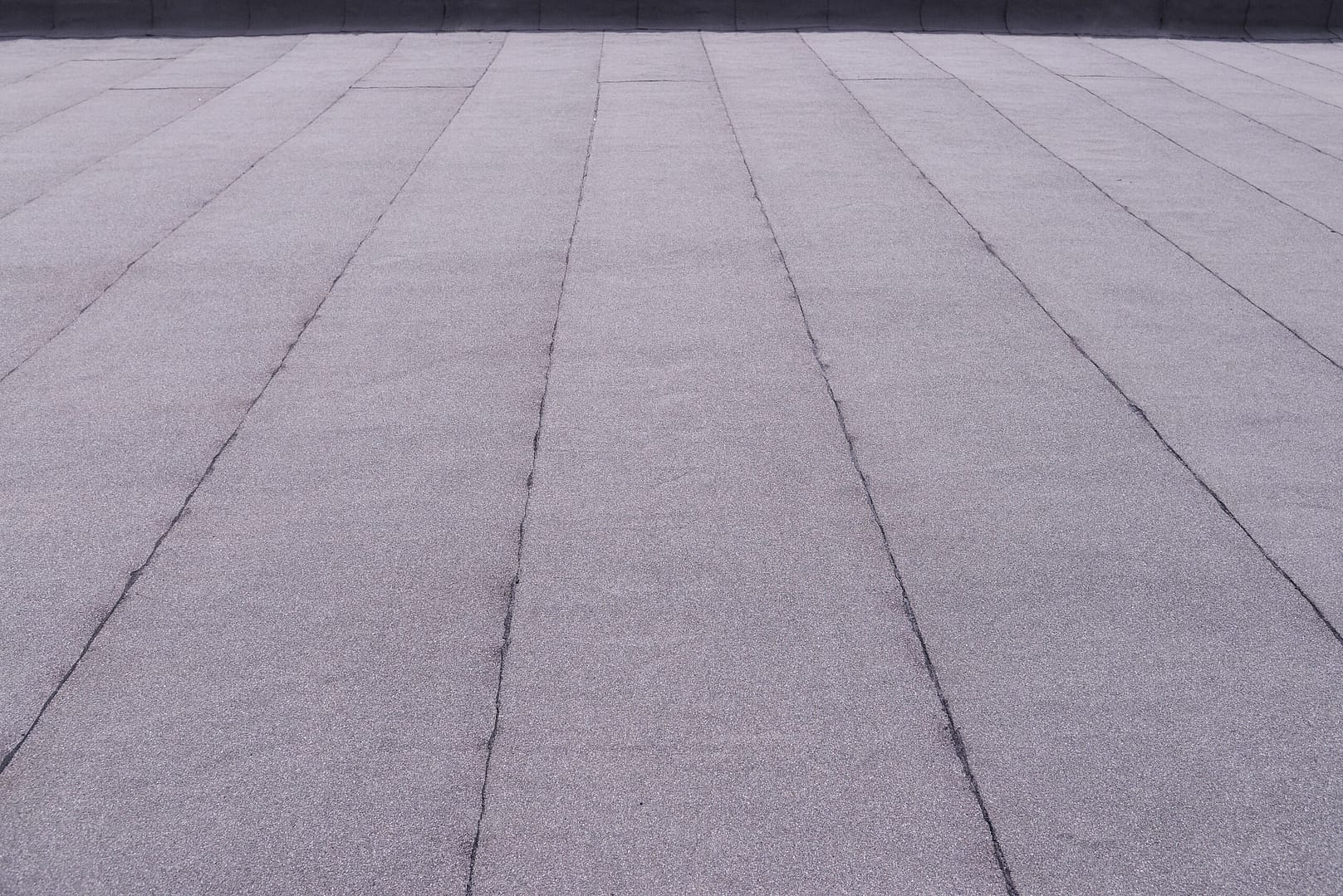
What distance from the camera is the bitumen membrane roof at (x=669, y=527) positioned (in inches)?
127

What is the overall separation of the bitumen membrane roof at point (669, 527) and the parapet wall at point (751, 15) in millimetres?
7175

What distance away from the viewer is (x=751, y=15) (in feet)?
52.7

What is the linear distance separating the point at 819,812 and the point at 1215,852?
110cm

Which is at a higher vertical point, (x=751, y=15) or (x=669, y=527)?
(x=751, y=15)

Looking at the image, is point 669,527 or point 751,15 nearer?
point 669,527

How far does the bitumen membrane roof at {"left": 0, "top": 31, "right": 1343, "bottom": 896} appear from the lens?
3.23 m

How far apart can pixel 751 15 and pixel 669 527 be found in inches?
522

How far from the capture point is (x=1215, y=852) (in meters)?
3.12

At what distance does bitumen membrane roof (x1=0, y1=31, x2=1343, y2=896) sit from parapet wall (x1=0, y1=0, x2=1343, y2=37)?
7175 millimetres

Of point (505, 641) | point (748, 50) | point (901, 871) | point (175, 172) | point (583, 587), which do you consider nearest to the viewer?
point (901, 871)

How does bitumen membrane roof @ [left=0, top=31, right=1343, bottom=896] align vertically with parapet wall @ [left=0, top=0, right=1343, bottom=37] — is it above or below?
below

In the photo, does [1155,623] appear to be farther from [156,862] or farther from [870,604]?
[156,862]

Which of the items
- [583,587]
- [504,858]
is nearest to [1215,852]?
[504,858]

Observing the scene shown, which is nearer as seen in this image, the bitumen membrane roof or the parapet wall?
the bitumen membrane roof
